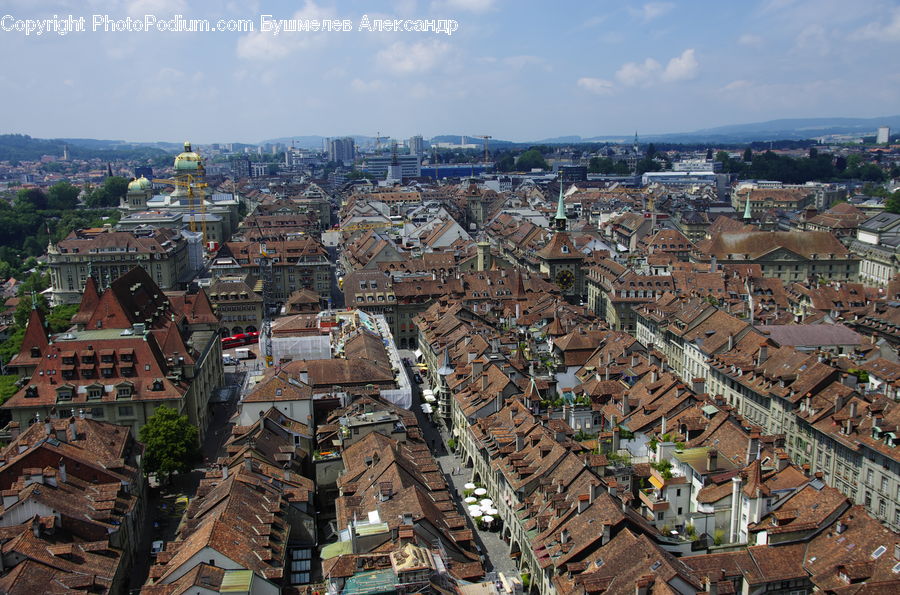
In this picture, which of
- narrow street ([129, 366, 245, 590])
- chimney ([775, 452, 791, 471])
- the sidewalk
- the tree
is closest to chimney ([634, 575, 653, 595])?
the sidewalk

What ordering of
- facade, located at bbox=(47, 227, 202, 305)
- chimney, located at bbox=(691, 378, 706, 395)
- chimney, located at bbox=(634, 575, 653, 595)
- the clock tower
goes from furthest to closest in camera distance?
1. the clock tower
2. facade, located at bbox=(47, 227, 202, 305)
3. chimney, located at bbox=(691, 378, 706, 395)
4. chimney, located at bbox=(634, 575, 653, 595)

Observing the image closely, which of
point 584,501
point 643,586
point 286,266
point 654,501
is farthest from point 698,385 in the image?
point 286,266

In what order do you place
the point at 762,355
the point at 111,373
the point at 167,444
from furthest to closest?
the point at 762,355, the point at 111,373, the point at 167,444

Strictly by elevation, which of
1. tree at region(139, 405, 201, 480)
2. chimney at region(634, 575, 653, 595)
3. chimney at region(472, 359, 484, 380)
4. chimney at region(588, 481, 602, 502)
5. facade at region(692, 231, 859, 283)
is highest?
facade at region(692, 231, 859, 283)

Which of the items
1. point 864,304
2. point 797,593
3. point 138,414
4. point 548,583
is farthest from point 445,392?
point 864,304

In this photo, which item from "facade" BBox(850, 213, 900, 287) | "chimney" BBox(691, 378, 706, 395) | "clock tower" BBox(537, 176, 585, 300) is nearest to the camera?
"chimney" BBox(691, 378, 706, 395)

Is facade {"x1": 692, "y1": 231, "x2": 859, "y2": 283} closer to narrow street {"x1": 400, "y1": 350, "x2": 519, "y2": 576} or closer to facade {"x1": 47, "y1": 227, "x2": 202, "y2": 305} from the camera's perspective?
narrow street {"x1": 400, "y1": 350, "x2": 519, "y2": 576}

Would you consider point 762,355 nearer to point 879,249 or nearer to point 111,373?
point 111,373
